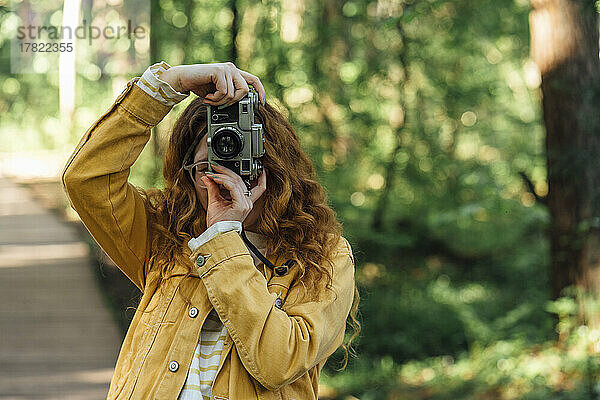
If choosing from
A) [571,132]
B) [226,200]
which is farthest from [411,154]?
[226,200]

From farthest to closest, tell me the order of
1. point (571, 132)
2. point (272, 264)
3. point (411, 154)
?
point (411, 154) → point (571, 132) → point (272, 264)

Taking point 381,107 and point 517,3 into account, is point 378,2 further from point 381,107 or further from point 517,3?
point 517,3

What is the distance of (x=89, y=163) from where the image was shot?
1.71m

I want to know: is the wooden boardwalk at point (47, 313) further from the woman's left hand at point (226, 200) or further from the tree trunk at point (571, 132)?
the woman's left hand at point (226, 200)

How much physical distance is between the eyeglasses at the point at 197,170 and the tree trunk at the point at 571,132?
3526 mm

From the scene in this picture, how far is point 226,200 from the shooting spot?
176cm

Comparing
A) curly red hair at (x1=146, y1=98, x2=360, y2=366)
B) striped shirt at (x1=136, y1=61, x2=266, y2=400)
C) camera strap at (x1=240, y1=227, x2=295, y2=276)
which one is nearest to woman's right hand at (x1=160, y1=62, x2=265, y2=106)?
striped shirt at (x1=136, y1=61, x2=266, y2=400)

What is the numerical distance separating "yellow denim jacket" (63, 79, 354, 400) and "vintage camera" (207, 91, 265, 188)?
0.44ft

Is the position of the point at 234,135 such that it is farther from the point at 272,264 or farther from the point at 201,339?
the point at 201,339

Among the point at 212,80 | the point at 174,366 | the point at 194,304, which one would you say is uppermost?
the point at 212,80

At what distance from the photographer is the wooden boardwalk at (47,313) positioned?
507 cm

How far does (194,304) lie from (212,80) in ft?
1.72

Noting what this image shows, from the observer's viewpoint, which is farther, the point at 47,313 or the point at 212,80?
the point at 47,313

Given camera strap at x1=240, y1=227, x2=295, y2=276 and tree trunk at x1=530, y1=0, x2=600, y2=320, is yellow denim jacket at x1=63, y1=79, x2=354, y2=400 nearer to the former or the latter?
camera strap at x1=240, y1=227, x2=295, y2=276
